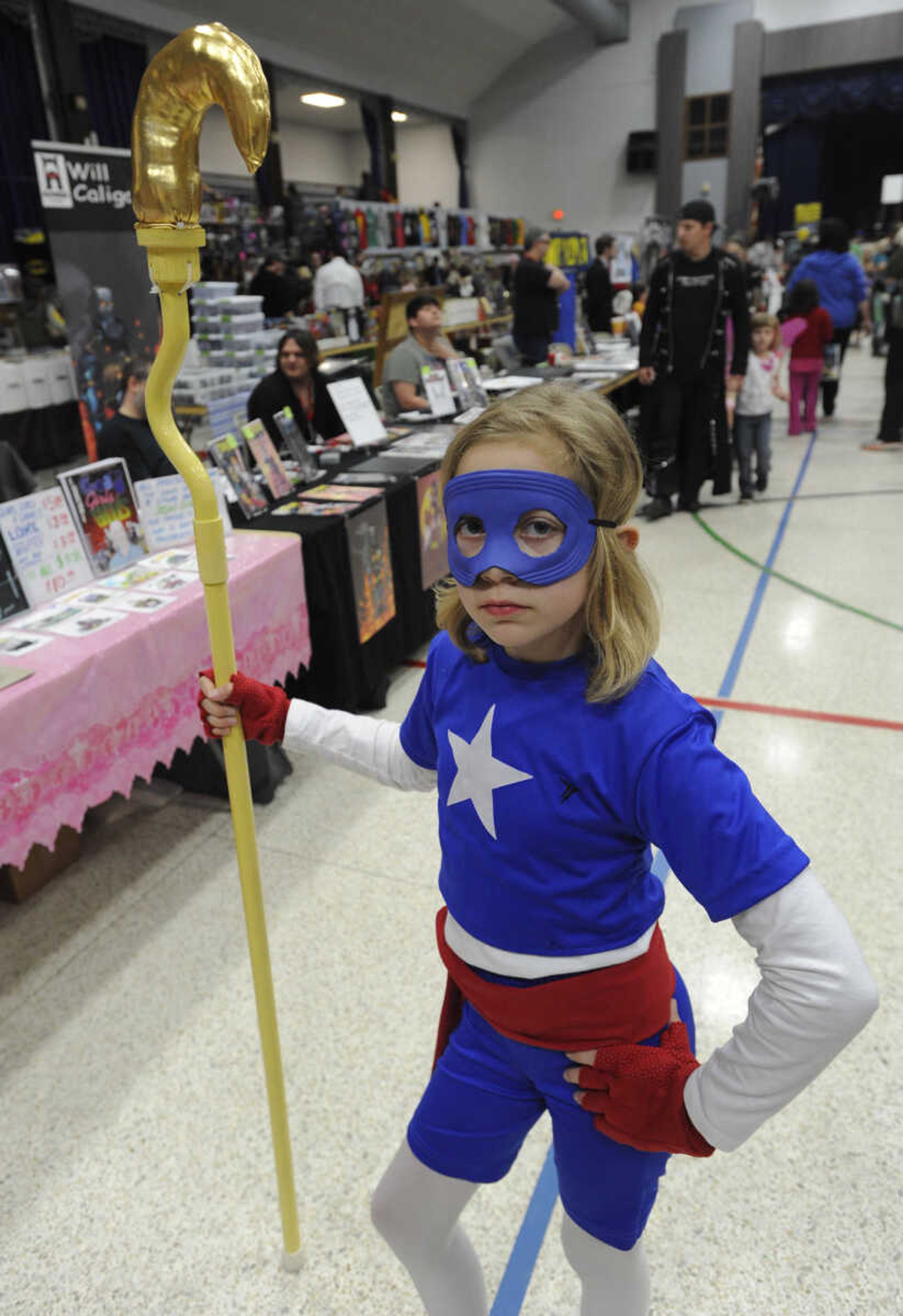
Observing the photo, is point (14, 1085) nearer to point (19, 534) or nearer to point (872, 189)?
point (19, 534)

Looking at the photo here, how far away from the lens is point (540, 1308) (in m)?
1.49

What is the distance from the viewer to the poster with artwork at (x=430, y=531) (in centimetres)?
375

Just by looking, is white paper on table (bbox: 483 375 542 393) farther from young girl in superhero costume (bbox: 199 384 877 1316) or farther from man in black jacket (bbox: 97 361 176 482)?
young girl in superhero costume (bbox: 199 384 877 1316)

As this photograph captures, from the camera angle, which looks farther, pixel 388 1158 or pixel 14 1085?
pixel 14 1085

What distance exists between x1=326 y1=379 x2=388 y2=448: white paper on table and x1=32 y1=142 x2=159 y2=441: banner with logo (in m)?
2.27

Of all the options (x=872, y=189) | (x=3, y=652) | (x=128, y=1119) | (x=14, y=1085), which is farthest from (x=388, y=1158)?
(x=872, y=189)

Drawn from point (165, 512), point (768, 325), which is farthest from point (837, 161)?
point (165, 512)

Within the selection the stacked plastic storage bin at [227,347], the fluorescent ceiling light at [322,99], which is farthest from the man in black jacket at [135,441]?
the fluorescent ceiling light at [322,99]

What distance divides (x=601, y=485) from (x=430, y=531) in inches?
116

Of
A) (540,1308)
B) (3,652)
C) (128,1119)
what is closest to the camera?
(540,1308)

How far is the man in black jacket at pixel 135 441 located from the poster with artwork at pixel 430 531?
100cm

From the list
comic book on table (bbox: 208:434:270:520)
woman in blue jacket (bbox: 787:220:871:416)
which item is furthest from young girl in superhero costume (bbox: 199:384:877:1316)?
woman in blue jacket (bbox: 787:220:871:416)

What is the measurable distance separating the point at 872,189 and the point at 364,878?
2179cm

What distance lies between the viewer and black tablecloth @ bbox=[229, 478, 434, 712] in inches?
122
